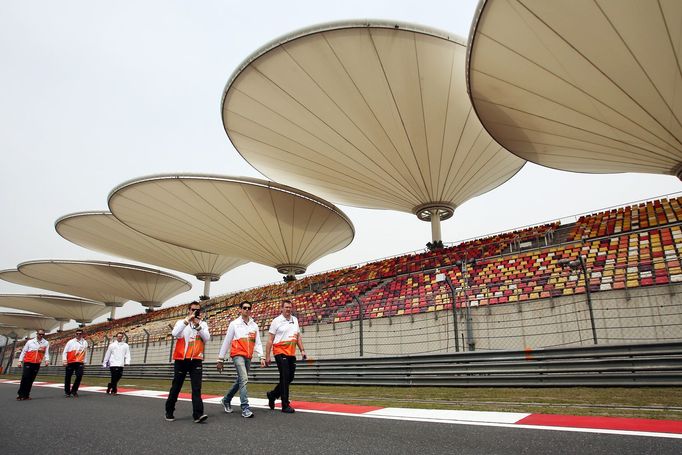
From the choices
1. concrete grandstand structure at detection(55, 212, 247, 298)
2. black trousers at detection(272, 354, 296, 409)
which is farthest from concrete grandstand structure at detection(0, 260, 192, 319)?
black trousers at detection(272, 354, 296, 409)

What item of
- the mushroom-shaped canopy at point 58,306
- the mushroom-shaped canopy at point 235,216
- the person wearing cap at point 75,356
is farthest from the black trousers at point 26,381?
the mushroom-shaped canopy at point 58,306

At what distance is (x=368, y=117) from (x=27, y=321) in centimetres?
8550

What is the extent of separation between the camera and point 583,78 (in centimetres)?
1189

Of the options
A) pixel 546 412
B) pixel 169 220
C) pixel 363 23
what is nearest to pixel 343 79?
pixel 363 23

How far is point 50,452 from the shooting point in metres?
2.99

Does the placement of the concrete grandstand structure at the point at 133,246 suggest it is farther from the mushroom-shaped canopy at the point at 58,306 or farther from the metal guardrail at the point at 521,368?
the mushroom-shaped canopy at the point at 58,306

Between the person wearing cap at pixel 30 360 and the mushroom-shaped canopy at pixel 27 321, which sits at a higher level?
the mushroom-shaped canopy at pixel 27 321

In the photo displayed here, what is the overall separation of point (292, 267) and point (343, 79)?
65.5 ft

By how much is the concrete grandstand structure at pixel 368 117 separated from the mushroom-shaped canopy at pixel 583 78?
2.93 metres

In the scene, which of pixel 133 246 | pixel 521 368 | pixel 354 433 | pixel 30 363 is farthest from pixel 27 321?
pixel 354 433

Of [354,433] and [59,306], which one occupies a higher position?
[59,306]

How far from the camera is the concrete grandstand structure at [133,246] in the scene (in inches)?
1284

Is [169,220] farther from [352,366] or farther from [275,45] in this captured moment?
[352,366]

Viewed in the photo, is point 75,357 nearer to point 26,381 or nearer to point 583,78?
point 26,381
